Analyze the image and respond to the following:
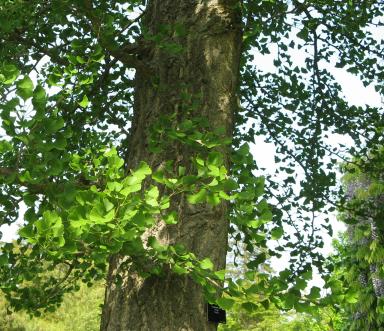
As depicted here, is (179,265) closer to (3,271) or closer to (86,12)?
(86,12)

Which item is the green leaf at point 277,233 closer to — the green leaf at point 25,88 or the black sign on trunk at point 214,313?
the black sign on trunk at point 214,313

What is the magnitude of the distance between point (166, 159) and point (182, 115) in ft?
1.08

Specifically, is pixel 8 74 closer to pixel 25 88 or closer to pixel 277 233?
pixel 25 88

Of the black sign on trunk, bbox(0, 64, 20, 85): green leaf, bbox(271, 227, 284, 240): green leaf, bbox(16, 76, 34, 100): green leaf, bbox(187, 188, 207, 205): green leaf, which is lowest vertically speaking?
the black sign on trunk

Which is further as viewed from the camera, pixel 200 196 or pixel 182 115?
pixel 182 115

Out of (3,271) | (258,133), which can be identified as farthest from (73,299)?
(3,271)

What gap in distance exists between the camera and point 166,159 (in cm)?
335

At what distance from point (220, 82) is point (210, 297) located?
1.64 metres

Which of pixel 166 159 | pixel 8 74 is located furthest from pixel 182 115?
pixel 8 74

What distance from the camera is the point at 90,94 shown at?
4777 millimetres

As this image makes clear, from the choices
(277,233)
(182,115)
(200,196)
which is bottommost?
(277,233)

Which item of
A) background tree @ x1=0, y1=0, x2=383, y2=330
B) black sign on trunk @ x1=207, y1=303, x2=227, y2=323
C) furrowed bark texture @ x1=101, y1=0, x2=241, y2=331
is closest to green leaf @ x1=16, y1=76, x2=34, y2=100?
background tree @ x1=0, y1=0, x2=383, y2=330

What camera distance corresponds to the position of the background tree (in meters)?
2.17

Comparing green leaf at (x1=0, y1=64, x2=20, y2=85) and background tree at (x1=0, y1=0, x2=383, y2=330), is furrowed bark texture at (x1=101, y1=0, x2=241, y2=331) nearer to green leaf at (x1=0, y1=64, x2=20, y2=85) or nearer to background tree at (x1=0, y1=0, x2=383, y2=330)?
background tree at (x1=0, y1=0, x2=383, y2=330)
